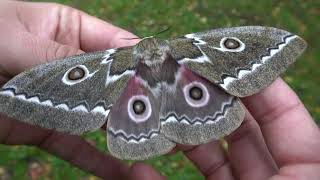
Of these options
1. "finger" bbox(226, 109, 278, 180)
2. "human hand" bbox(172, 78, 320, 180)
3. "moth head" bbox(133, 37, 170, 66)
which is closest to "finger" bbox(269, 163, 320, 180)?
"human hand" bbox(172, 78, 320, 180)

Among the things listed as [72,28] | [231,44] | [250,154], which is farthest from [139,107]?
[72,28]

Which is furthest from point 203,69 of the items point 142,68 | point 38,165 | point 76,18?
point 38,165

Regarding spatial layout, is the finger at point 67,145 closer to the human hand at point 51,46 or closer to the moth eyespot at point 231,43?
the human hand at point 51,46

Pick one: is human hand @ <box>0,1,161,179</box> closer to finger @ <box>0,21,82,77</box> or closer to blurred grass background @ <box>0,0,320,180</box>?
finger @ <box>0,21,82,77</box>

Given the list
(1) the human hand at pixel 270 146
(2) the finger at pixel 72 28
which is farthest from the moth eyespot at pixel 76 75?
(1) the human hand at pixel 270 146

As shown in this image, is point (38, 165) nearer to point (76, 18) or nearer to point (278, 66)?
point (76, 18)

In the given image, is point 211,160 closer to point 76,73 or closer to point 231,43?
point 231,43

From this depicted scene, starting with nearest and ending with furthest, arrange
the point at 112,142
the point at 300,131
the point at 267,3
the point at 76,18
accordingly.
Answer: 1. the point at 112,142
2. the point at 300,131
3. the point at 76,18
4. the point at 267,3
